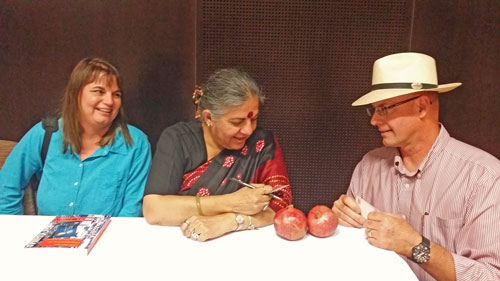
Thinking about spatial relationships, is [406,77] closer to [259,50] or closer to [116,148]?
[259,50]

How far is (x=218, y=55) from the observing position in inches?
82.4

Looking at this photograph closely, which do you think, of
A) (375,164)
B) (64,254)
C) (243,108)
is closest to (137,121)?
(243,108)

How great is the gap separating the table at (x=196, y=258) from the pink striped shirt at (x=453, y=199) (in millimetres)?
402

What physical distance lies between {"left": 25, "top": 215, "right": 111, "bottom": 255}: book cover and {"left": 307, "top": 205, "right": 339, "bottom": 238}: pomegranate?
2.53ft

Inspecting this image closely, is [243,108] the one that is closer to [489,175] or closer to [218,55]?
[218,55]

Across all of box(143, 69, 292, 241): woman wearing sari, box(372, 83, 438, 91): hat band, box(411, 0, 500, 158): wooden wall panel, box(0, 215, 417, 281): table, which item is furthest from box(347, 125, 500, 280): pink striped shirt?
box(411, 0, 500, 158): wooden wall panel

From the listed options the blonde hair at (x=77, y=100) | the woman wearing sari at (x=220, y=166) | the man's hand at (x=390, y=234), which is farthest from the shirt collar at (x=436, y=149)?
the blonde hair at (x=77, y=100)

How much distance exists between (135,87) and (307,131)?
1163mm

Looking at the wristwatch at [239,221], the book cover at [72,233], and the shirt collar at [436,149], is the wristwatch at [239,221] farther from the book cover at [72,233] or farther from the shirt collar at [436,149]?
the shirt collar at [436,149]

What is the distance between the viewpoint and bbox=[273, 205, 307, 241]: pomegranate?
117cm

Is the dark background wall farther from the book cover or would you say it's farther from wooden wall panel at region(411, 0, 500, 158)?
the book cover

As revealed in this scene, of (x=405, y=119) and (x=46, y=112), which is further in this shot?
(x=46, y=112)

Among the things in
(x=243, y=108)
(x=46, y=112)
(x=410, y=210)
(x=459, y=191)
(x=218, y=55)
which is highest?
(x=218, y=55)

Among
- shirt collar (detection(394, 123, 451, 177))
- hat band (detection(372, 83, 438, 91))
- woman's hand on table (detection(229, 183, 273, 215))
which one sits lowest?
woman's hand on table (detection(229, 183, 273, 215))
